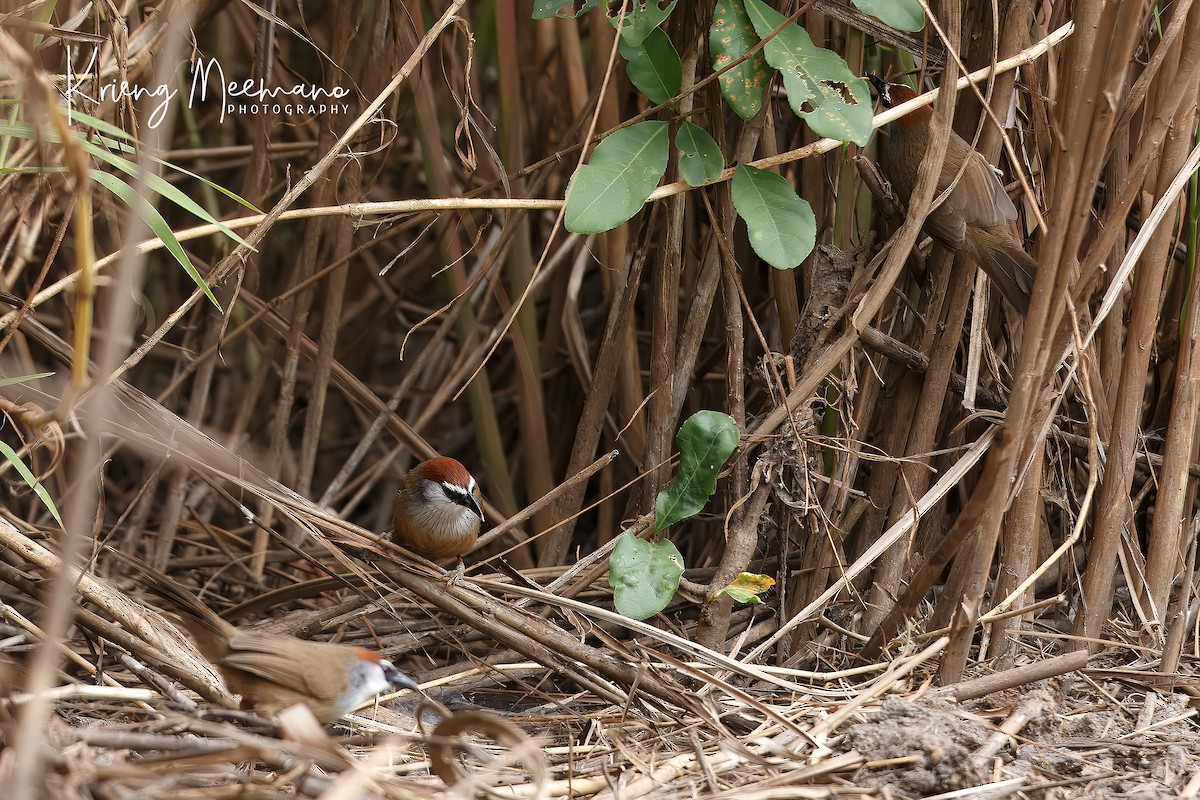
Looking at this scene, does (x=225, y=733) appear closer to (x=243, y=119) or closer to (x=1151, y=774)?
(x=1151, y=774)

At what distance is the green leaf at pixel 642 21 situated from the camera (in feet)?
8.12

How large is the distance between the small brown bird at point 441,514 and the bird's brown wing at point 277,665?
0.76 metres

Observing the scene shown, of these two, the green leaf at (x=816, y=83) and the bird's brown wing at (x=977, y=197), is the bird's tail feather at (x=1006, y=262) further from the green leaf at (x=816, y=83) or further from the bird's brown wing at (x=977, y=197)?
the green leaf at (x=816, y=83)

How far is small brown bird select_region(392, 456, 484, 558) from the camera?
121 inches

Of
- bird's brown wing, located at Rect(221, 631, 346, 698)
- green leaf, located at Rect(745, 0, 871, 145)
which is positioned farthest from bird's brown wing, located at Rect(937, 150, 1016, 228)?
bird's brown wing, located at Rect(221, 631, 346, 698)

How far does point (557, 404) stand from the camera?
3.96 m

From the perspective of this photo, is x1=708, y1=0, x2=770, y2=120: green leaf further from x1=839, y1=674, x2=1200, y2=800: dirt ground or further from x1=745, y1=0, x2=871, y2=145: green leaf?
x1=839, y1=674, x2=1200, y2=800: dirt ground

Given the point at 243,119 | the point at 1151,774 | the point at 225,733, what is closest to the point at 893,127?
the point at 1151,774

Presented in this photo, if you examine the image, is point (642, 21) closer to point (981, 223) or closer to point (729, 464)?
point (981, 223)

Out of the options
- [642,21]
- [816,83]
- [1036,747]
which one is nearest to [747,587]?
[1036,747]

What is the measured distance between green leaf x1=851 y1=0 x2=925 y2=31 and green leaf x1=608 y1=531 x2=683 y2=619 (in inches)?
52.5

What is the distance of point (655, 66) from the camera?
8.34 feet

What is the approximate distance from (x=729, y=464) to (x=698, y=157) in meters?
0.82

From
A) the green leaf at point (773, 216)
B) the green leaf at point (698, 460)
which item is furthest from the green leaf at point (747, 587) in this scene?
the green leaf at point (773, 216)
